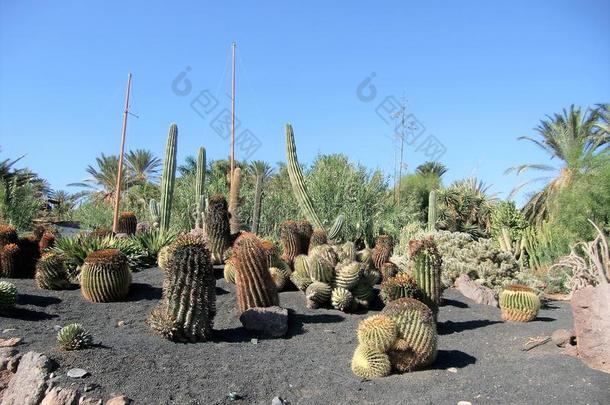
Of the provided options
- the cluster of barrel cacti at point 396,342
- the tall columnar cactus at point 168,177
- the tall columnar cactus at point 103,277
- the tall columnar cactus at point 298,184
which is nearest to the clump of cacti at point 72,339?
the tall columnar cactus at point 103,277

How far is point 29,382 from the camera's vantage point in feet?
16.1

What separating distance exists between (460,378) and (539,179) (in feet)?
71.6

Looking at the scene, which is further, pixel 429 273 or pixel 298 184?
pixel 298 184

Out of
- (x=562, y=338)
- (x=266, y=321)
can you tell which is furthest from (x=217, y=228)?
(x=562, y=338)

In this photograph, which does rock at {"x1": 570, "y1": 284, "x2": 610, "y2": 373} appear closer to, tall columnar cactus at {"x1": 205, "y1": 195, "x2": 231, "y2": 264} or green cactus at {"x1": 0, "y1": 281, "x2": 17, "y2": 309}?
tall columnar cactus at {"x1": 205, "y1": 195, "x2": 231, "y2": 264}

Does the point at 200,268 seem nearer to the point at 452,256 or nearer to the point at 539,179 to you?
the point at 452,256

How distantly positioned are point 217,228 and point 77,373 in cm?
549

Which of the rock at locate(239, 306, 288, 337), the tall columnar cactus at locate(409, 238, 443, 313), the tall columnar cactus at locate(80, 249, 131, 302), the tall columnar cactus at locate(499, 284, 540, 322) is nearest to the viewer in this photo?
the rock at locate(239, 306, 288, 337)

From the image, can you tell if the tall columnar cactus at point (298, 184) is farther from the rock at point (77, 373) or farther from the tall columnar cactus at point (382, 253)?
the rock at point (77, 373)

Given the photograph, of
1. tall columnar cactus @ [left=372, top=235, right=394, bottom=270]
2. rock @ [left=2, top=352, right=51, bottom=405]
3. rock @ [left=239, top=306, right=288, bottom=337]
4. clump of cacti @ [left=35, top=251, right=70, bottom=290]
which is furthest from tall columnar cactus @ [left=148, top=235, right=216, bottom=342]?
tall columnar cactus @ [left=372, top=235, right=394, bottom=270]

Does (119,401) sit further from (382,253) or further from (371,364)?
(382,253)

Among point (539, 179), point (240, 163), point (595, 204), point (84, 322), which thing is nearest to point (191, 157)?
point (240, 163)

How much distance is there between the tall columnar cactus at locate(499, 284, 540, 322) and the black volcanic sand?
0.35 metres

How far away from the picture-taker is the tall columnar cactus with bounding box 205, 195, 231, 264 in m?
10.3
